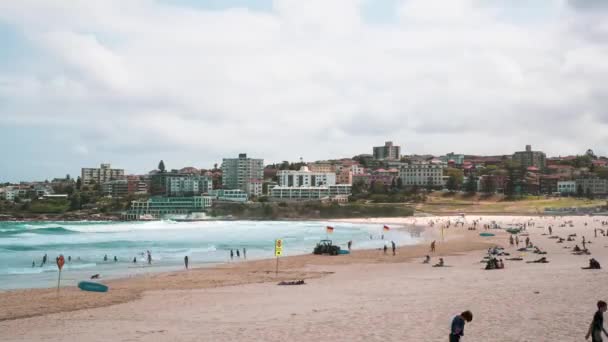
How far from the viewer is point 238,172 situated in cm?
19450

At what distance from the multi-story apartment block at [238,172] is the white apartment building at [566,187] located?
9603 centimetres

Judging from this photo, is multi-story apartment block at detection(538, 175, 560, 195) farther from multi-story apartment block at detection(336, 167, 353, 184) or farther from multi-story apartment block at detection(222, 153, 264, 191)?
multi-story apartment block at detection(222, 153, 264, 191)

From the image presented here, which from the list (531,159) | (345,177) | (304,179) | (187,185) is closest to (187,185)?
(187,185)

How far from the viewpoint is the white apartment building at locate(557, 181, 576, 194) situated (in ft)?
466

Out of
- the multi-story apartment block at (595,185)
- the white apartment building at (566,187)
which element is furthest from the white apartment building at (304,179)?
the multi-story apartment block at (595,185)

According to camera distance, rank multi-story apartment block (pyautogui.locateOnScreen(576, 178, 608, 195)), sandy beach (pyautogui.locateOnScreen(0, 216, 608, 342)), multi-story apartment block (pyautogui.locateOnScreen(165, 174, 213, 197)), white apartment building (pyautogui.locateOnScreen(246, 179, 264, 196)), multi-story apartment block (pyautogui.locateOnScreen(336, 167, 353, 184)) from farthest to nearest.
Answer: white apartment building (pyautogui.locateOnScreen(246, 179, 264, 196)) < multi-story apartment block (pyautogui.locateOnScreen(165, 174, 213, 197)) < multi-story apartment block (pyautogui.locateOnScreen(336, 167, 353, 184)) < multi-story apartment block (pyautogui.locateOnScreen(576, 178, 608, 195)) < sandy beach (pyautogui.locateOnScreen(0, 216, 608, 342))

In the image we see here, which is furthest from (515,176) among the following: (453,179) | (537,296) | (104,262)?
(537,296)

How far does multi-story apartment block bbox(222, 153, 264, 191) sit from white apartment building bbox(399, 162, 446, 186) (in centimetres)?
5656

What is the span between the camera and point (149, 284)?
2498cm

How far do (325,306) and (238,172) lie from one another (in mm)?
178893

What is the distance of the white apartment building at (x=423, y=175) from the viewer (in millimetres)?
155875

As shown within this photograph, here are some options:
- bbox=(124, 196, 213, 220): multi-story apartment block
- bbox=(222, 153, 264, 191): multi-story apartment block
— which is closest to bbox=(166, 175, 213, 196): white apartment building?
bbox=(222, 153, 264, 191): multi-story apartment block

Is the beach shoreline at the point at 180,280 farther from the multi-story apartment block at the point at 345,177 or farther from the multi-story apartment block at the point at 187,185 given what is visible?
the multi-story apartment block at the point at 187,185

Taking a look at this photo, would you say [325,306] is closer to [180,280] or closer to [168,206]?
[180,280]
